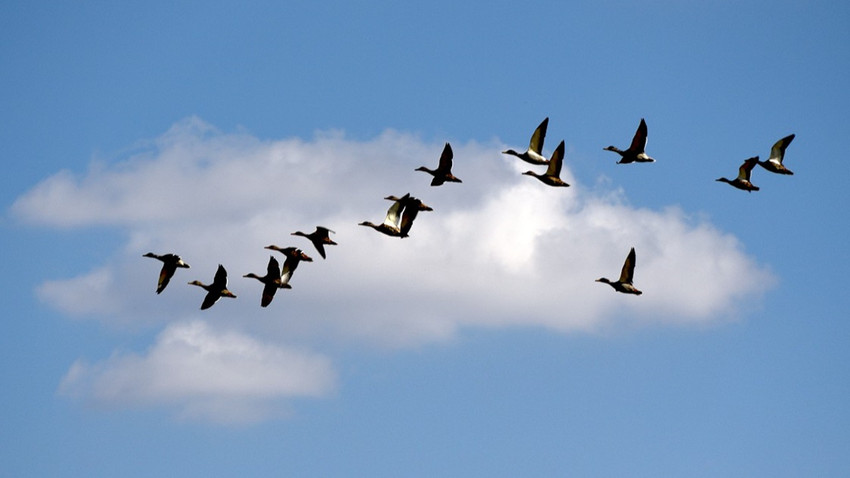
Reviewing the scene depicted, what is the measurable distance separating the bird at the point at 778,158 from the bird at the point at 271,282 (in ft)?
87.9

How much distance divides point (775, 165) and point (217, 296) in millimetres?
30670

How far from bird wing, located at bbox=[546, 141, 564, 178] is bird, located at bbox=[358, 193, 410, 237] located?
7.89 m

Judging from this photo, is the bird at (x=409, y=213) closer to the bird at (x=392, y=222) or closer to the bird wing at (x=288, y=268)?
the bird at (x=392, y=222)

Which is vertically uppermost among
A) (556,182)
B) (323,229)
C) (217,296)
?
(556,182)

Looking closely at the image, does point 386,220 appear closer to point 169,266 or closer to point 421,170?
point 421,170

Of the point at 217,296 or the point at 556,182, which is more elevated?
the point at 556,182

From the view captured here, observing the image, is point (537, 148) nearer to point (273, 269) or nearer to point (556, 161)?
point (556, 161)

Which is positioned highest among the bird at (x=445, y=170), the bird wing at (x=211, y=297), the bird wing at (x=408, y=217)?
the bird at (x=445, y=170)

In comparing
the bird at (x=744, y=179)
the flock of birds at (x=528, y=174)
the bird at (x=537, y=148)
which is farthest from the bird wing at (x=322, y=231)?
the bird at (x=744, y=179)

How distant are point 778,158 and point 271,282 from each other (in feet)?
93.0

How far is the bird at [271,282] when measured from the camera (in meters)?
71.7

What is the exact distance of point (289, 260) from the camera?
7375cm

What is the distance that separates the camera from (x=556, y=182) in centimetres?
6819

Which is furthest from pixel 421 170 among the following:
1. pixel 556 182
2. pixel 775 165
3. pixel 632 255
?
pixel 775 165
